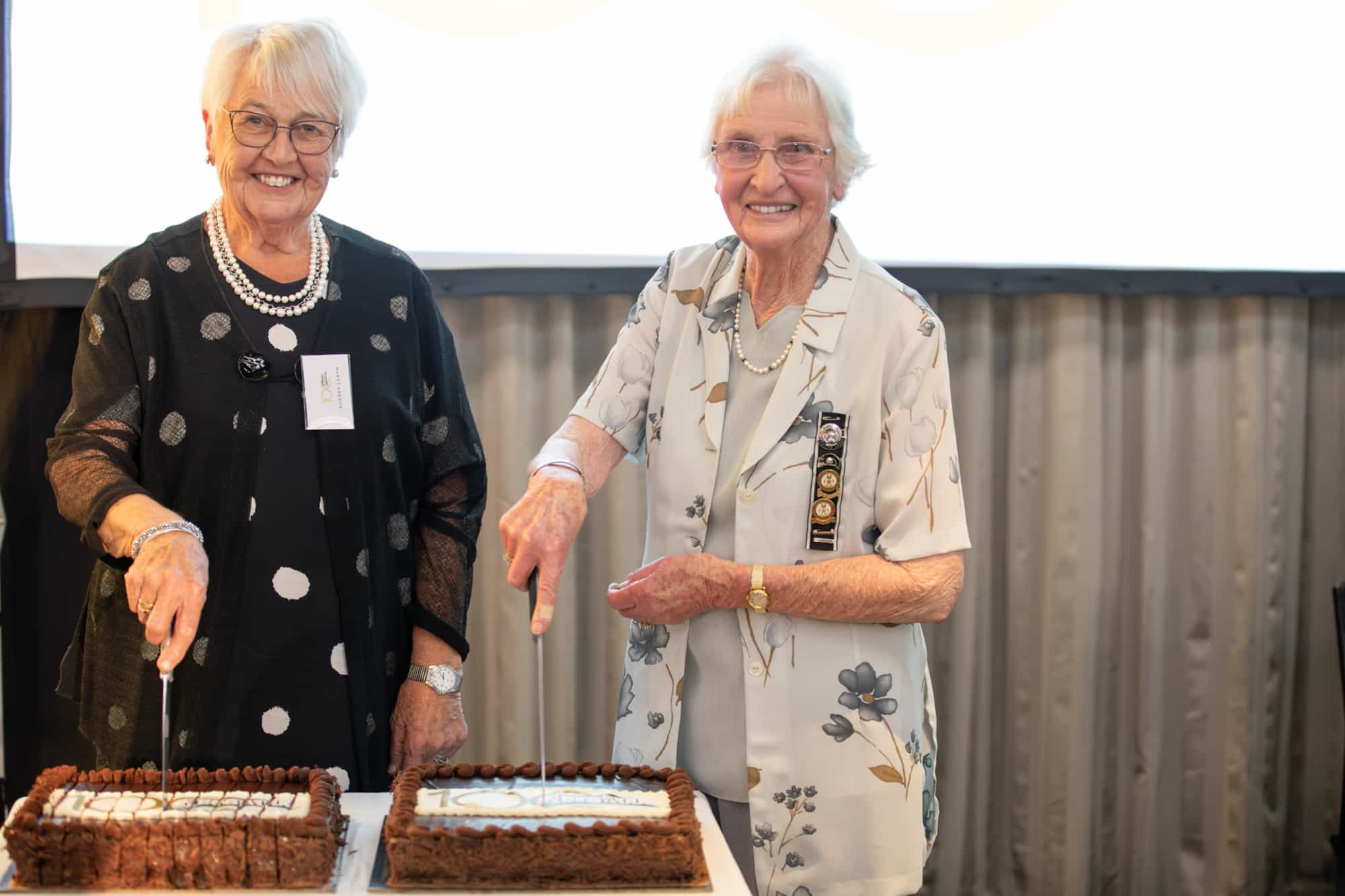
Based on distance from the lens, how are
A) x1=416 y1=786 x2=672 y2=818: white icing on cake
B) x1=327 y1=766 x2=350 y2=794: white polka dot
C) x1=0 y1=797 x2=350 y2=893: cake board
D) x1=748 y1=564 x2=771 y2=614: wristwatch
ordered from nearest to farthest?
1. x1=0 y1=797 x2=350 y2=893: cake board
2. x1=416 y1=786 x2=672 y2=818: white icing on cake
3. x1=748 y1=564 x2=771 y2=614: wristwatch
4. x1=327 y1=766 x2=350 y2=794: white polka dot

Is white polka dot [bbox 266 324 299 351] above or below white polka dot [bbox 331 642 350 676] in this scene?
above

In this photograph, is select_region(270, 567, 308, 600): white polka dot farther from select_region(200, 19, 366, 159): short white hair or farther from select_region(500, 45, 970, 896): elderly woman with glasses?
select_region(200, 19, 366, 159): short white hair

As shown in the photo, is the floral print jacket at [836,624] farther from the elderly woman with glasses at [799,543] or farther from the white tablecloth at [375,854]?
the white tablecloth at [375,854]

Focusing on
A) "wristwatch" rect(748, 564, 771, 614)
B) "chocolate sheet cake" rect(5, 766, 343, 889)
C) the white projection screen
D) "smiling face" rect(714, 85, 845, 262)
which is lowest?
"chocolate sheet cake" rect(5, 766, 343, 889)

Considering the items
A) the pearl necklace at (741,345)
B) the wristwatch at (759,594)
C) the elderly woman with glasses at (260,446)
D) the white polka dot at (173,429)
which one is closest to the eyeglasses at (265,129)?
the elderly woman with glasses at (260,446)

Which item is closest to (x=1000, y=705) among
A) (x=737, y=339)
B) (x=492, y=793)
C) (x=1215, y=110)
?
(x=1215, y=110)

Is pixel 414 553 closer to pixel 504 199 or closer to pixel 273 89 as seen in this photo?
pixel 273 89

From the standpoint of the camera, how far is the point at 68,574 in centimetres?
278

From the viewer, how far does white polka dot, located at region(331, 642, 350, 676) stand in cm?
180

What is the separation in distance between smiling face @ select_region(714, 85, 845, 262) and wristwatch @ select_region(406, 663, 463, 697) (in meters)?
0.78

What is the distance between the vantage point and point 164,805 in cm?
143

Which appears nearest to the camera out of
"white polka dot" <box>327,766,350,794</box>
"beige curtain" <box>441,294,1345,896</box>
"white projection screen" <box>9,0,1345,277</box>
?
"white polka dot" <box>327,766,350,794</box>

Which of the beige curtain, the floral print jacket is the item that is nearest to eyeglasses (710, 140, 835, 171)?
the floral print jacket

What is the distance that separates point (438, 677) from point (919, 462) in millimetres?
786
